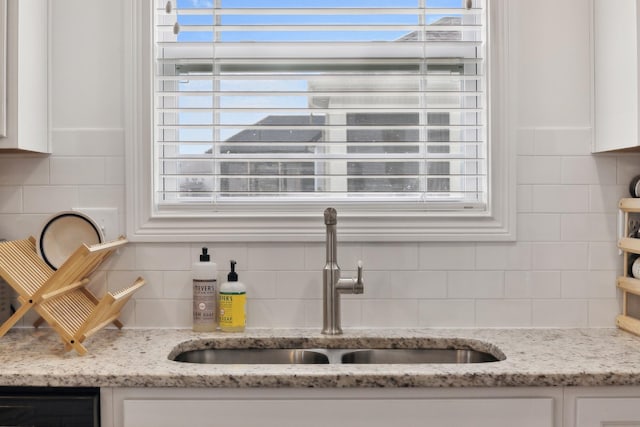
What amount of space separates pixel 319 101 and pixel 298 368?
0.93m

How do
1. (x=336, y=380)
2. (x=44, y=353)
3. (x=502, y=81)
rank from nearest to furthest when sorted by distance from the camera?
(x=336, y=380) < (x=44, y=353) < (x=502, y=81)

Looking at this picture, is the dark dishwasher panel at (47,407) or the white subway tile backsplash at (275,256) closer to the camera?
the dark dishwasher panel at (47,407)

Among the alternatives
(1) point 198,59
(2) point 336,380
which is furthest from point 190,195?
(2) point 336,380

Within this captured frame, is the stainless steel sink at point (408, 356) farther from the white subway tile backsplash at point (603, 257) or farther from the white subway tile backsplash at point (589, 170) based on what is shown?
the white subway tile backsplash at point (589, 170)

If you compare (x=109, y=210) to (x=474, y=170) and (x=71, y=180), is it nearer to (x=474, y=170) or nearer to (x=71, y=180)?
(x=71, y=180)

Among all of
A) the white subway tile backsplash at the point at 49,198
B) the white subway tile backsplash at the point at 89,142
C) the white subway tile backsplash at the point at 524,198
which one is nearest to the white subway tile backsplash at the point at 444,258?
the white subway tile backsplash at the point at 524,198

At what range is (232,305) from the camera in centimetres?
184

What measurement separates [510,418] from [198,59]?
142 centimetres

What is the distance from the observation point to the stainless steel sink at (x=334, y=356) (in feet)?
5.91

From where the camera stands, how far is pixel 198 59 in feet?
6.63

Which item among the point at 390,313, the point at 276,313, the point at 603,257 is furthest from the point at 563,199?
the point at 276,313

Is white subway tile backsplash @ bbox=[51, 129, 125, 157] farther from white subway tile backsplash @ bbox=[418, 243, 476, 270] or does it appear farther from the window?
white subway tile backsplash @ bbox=[418, 243, 476, 270]

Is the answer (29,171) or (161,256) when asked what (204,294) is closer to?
(161,256)

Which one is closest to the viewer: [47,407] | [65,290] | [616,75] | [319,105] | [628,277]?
[47,407]
